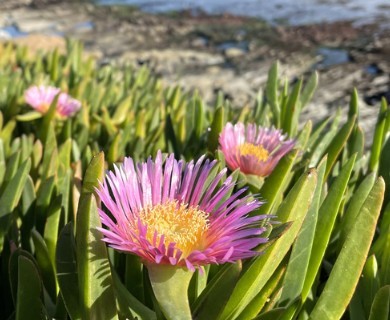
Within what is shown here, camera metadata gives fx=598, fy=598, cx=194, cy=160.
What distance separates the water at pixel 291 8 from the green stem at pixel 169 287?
7380mm

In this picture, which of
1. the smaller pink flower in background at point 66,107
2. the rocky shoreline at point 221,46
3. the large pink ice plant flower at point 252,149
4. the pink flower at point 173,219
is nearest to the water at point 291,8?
the rocky shoreline at point 221,46

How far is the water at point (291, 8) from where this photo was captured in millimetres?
8492

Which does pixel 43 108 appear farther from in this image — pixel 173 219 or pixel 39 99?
pixel 173 219

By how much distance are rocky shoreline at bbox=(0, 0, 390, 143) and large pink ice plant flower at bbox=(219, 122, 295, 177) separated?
1.40 metres

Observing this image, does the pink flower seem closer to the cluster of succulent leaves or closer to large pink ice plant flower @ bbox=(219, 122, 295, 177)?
the cluster of succulent leaves

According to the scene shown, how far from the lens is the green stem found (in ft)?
1.74

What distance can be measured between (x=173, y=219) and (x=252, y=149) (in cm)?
36

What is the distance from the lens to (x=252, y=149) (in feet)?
3.04

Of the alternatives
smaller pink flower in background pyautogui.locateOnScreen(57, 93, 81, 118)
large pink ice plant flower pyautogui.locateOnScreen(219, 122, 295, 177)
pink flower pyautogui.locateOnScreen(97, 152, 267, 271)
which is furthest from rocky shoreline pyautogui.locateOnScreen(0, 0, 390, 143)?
pink flower pyautogui.locateOnScreen(97, 152, 267, 271)

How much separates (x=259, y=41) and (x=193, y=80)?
3.11 m

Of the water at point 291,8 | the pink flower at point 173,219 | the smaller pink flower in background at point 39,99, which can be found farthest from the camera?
the water at point 291,8

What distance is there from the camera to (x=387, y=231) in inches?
32.5

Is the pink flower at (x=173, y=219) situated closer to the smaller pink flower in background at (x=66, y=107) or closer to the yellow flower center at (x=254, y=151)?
the yellow flower center at (x=254, y=151)

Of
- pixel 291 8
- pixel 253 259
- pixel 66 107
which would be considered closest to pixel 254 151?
pixel 253 259
